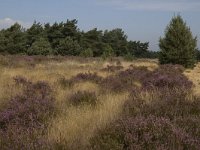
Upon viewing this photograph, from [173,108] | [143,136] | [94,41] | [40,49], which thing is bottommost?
[143,136]

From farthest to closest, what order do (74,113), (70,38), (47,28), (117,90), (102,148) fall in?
(47,28) → (70,38) → (117,90) → (74,113) → (102,148)

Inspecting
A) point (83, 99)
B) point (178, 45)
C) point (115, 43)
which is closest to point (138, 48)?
point (115, 43)

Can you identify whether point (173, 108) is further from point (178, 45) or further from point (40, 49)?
point (40, 49)

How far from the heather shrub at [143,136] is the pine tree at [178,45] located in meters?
22.6

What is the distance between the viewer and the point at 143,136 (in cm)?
452

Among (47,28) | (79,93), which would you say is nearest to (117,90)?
(79,93)

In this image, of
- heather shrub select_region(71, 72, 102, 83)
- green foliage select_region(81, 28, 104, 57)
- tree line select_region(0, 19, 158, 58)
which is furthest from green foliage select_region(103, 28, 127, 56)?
heather shrub select_region(71, 72, 102, 83)

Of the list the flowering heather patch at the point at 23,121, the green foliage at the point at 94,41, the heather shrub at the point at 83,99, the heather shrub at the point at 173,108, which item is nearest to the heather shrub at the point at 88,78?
the heather shrub at the point at 83,99

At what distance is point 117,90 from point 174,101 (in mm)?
3905

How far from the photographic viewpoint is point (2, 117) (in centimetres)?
626

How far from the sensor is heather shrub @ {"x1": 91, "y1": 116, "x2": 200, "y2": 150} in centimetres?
434

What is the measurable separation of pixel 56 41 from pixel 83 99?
5070 centimetres

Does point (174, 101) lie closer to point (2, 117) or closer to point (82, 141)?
point (82, 141)

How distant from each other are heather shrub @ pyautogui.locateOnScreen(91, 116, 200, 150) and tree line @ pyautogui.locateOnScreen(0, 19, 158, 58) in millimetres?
40494
